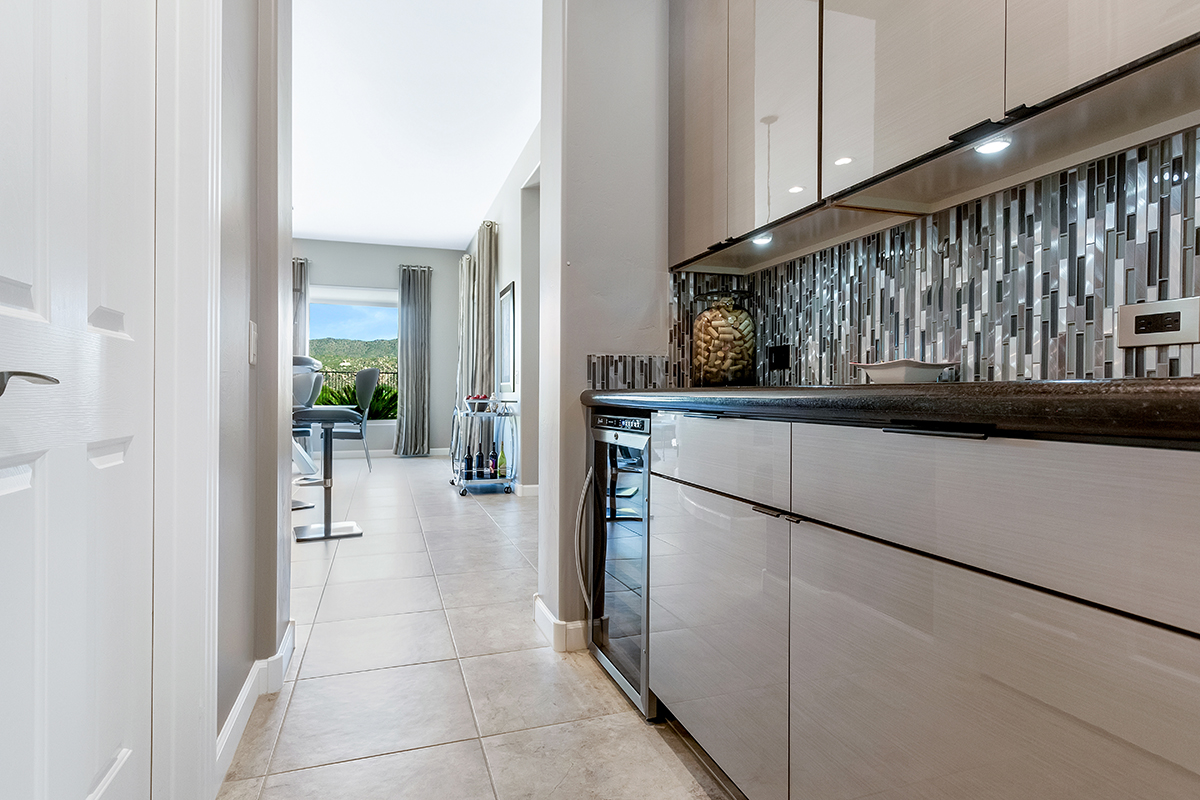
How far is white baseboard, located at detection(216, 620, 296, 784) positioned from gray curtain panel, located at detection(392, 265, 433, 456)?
20.7 feet

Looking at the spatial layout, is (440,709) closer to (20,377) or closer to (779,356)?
(20,377)

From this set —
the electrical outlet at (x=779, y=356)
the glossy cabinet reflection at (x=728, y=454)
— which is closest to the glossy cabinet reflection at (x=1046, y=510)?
the glossy cabinet reflection at (x=728, y=454)

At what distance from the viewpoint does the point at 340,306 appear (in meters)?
8.70

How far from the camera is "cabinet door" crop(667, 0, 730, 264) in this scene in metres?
2.01

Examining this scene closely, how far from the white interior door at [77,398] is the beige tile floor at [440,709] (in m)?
0.50

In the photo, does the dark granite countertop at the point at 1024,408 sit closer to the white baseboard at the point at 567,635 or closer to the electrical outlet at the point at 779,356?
the electrical outlet at the point at 779,356

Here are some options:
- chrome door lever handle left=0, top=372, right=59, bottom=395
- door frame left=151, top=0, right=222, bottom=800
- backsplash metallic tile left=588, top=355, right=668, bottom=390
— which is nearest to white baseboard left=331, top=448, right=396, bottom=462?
backsplash metallic tile left=588, top=355, right=668, bottom=390

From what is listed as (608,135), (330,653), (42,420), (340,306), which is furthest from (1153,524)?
(340,306)

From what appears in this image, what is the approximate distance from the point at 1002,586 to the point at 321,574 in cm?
305

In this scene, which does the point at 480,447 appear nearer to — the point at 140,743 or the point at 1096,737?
the point at 140,743

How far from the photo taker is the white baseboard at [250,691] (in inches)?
58.0

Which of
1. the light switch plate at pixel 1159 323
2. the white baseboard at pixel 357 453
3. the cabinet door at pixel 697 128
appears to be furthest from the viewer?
the white baseboard at pixel 357 453

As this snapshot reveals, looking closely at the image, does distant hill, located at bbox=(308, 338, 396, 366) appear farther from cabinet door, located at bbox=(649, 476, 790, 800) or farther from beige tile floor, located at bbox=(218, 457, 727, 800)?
cabinet door, located at bbox=(649, 476, 790, 800)

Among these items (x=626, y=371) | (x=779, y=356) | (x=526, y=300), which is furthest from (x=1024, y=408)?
(x=526, y=300)
